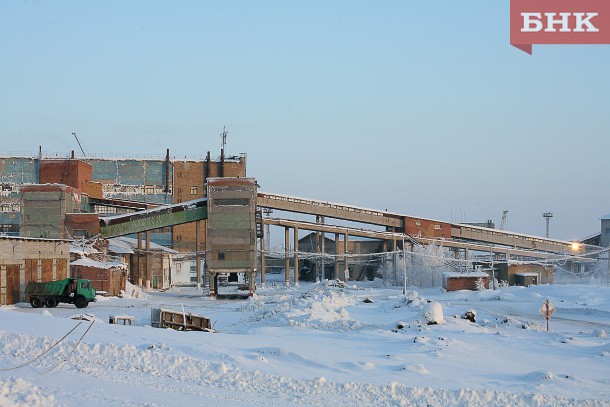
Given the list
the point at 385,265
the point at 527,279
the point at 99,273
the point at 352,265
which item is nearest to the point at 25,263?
the point at 99,273

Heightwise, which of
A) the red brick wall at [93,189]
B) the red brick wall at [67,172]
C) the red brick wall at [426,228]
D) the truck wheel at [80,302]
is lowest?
the truck wheel at [80,302]

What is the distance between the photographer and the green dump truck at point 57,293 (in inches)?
1479

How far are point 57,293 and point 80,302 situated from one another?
50.3 inches

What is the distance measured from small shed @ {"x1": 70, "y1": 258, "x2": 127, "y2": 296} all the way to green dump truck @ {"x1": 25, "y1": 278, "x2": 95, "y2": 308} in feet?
28.1

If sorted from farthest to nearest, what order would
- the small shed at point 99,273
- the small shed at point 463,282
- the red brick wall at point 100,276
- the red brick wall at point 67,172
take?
the red brick wall at point 67,172 < the small shed at point 463,282 < the red brick wall at point 100,276 < the small shed at point 99,273

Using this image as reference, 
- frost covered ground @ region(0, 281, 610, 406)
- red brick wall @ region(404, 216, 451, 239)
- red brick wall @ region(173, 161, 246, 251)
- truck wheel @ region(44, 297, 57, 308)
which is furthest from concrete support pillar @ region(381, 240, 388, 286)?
frost covered ground @ region(0, 281, 610, 406)

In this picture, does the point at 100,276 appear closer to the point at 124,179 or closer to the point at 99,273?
the point at 99,273

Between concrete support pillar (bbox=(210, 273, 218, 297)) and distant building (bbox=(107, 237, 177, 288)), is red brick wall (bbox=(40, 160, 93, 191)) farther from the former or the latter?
concrete support pillar (bbox=(210, 273, 218, 297))

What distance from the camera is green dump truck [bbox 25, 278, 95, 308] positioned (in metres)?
37.6

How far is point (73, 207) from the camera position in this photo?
5825 cm

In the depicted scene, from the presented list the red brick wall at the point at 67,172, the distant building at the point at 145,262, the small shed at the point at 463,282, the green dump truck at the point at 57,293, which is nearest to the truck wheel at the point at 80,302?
the green dump truck at the point at 57,293

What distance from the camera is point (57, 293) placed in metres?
37.9

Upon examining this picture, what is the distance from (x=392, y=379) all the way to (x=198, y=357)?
4.52 m

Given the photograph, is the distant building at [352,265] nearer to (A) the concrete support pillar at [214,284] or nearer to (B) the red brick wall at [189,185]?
(B) the red brick wall at [189,185]
